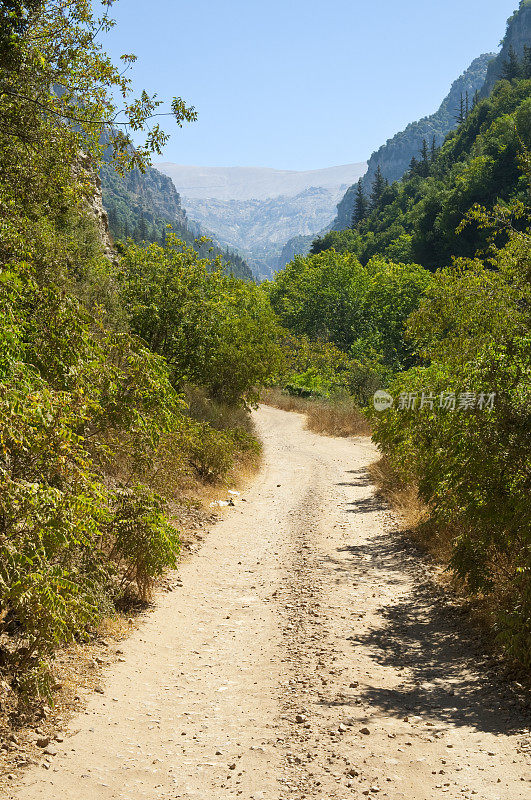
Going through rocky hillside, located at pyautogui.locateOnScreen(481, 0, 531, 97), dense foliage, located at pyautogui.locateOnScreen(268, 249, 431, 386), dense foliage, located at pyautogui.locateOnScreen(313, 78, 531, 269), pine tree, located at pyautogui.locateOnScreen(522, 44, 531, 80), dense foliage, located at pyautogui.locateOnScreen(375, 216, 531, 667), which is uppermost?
rocky hillside, located at pyautogui.locateOnScreen(481, 0, 531, 97)

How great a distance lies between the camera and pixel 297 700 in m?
4.98

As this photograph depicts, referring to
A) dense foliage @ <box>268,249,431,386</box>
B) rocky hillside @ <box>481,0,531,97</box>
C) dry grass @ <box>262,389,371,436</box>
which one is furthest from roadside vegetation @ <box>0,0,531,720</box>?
rocky hillside @ <box>481,0,531,97</box>

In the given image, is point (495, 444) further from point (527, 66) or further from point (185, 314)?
point (527, 66)

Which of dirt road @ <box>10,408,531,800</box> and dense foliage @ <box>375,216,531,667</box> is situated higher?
dense foliage @ <box>375,216,531,667</box>

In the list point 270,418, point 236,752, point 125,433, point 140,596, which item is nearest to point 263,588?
point 140,596

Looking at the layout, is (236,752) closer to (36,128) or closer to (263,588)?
(263,588)

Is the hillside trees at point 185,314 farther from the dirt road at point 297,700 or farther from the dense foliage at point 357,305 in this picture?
the dense foliage at point 357,305

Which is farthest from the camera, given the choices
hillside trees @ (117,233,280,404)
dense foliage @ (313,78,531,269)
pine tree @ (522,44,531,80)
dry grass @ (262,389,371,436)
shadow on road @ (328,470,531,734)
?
pine tree @ (522,44,531,80)

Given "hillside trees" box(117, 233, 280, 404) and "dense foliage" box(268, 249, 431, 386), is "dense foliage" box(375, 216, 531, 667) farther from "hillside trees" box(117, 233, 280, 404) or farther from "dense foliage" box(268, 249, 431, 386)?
"dense foliage" box(268, 249, 431, 386)

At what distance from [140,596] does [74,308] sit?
3.48 m

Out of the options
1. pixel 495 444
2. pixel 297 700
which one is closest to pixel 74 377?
pixel 297 700

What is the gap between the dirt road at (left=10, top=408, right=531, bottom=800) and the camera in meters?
3.77

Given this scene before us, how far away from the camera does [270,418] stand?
33.5 metres

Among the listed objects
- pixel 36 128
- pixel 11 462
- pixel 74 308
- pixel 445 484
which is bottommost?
pixel 445 484
